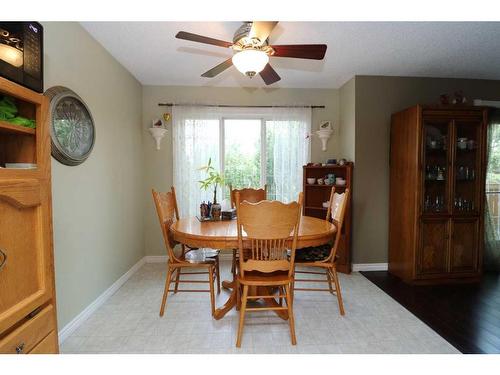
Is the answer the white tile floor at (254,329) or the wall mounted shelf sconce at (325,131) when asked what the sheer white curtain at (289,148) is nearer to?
the wall mounted shelf sconce at (325,131)

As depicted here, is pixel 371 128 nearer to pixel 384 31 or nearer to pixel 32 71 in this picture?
pixel 384 31

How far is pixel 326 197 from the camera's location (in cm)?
337

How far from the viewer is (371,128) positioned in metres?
3.04

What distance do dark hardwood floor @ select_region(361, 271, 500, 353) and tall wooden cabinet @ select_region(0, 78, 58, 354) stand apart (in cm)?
244

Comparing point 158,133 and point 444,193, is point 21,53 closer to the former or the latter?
point 158,133

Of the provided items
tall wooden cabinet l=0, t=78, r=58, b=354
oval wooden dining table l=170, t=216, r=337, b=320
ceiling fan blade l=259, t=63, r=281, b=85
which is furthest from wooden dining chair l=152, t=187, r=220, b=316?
ceiling fan blade l=259, t=63, r=281, b=85

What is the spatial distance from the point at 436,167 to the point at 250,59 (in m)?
2.42

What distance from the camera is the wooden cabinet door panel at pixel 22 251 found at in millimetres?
890

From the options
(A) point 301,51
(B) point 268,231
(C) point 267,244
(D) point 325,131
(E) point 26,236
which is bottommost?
(C) point 267,244

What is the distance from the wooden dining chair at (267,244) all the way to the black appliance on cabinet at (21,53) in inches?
44.4

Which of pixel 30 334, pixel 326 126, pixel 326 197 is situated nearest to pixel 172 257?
pixel 30 334

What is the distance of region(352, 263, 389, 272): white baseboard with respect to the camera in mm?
3088
